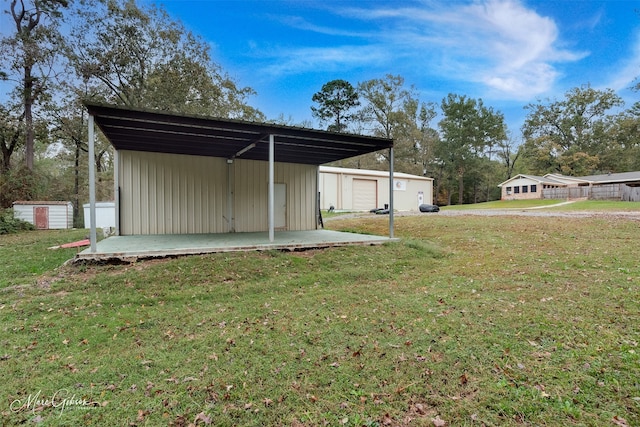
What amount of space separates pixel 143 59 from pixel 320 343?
1947 cm

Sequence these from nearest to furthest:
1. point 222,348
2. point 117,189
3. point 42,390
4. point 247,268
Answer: point 42,390, point 222,348, point 247,268, point 117,189

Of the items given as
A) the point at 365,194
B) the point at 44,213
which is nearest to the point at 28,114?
the point at 44,213

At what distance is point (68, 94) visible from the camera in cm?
1681

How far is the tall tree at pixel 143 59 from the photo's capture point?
15.9m

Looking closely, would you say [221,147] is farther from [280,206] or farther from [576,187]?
[576,187]

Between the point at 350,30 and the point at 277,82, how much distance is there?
8961mm

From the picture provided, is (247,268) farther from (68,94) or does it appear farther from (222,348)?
(68,94)

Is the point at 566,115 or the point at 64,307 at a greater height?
the point at 566,115

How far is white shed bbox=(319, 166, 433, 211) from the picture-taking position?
19.2 metres

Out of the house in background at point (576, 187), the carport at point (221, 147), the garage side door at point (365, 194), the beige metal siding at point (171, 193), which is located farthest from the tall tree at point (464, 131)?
the beige metal siding at point (171, 193)

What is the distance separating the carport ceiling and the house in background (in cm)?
2400

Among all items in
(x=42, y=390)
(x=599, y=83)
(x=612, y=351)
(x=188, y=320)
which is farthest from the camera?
(x=599, y=83)

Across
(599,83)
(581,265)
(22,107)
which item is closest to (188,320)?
(581,265)

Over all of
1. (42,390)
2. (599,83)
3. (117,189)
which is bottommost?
(42,390)
